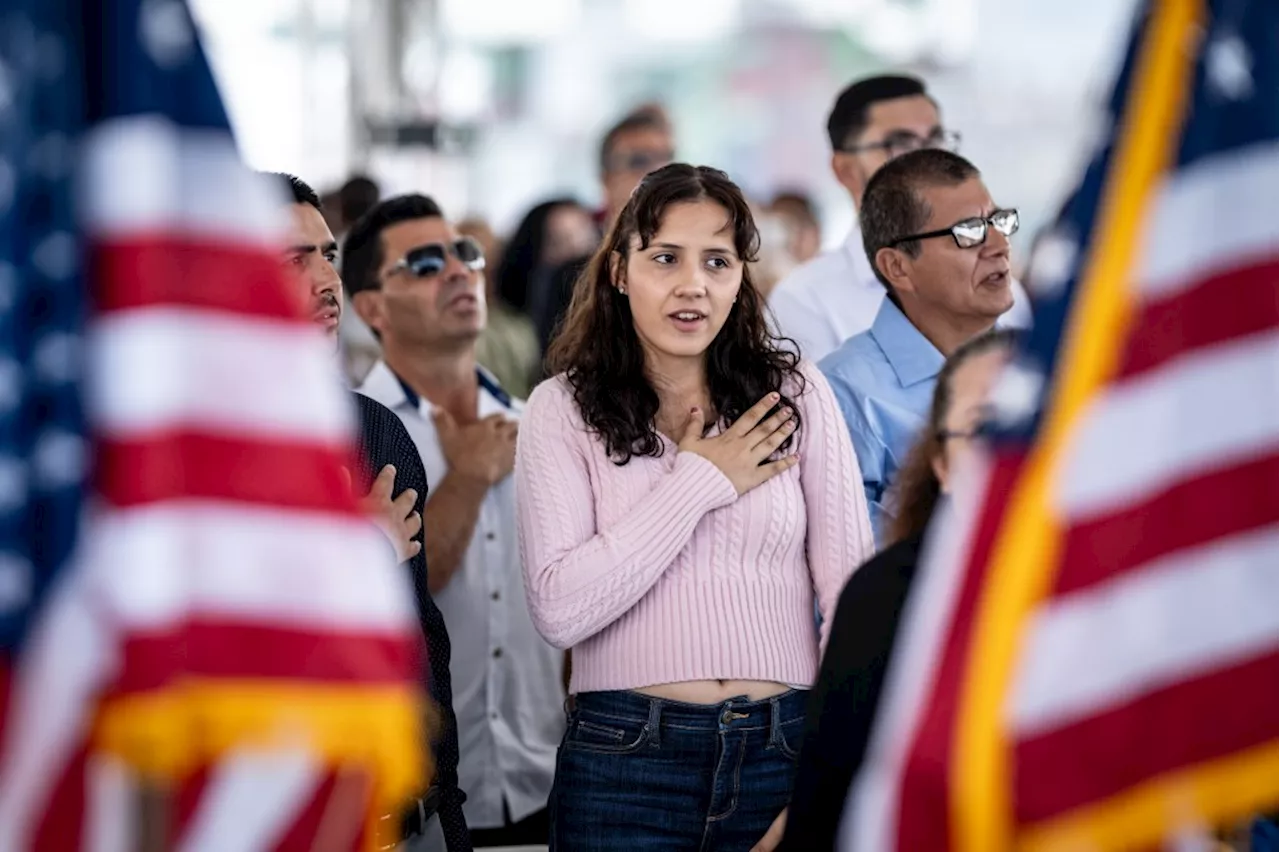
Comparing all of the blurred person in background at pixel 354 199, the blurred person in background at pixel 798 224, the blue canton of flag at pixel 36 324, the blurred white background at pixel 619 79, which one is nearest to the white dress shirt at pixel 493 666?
the blue canton of flag at pixel 36 324

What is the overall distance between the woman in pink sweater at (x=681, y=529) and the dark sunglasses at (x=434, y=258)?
124cm

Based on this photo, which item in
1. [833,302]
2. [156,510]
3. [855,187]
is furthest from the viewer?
[855,187]

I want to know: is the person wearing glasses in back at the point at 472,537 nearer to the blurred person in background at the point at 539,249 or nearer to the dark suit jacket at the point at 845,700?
the dark suit jacket at the point at 845,700

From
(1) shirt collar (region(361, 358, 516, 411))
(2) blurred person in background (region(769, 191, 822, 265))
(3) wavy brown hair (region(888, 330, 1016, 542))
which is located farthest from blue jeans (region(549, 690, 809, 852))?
(2) blurred person in background (region(769, 191, 822, 265))

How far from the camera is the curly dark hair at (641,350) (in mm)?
3680

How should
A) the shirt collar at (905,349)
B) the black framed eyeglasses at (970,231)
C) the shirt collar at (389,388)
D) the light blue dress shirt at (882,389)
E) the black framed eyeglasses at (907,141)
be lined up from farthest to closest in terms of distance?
the black framed eyeglasses at (907,141) < the shirt collar at (389,388) < the black framed eyeglasses at (970,231) < the shirt collar at (905,349) < the light blue dress shirt at (882,389)

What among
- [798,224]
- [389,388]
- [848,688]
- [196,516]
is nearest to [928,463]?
[848,688]

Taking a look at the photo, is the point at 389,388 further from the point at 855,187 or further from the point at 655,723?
the point at 855,187

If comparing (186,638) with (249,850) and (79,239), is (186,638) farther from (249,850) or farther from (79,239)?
(79,239)

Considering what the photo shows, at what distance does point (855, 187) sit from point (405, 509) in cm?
281

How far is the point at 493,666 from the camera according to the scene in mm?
4711

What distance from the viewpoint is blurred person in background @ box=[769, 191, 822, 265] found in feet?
32.9

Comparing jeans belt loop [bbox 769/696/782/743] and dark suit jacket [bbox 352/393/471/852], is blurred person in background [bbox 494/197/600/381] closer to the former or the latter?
dark suit jacket [bbox 352/393/471/852]

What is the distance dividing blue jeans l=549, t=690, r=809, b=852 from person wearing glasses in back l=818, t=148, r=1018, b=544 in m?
1.02
